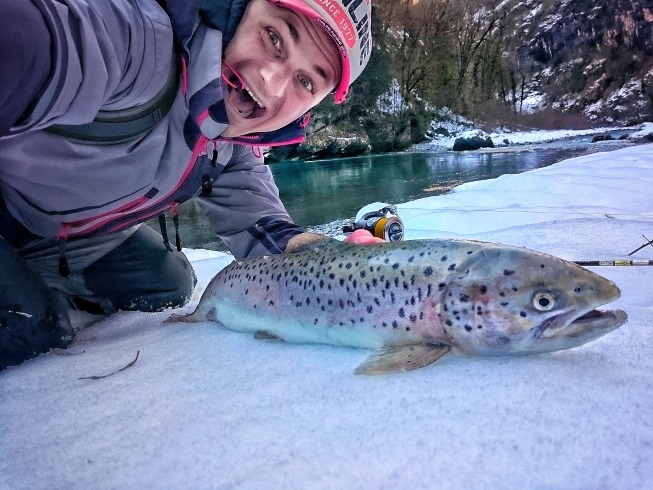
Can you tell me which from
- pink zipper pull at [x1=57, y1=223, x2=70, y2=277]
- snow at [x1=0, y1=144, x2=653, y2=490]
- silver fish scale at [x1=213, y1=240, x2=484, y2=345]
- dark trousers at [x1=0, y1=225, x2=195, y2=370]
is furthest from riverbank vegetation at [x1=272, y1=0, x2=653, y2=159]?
snow at [x1=0, y1=144, x2=653, y2=490]

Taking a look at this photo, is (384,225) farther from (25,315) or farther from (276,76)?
(25,315)

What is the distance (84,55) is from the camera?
96 centimetres

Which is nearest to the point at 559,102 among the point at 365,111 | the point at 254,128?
the point at 365,111

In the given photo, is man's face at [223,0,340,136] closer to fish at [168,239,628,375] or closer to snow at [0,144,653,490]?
fish at [168,239,628,375]

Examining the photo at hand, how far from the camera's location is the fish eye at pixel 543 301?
1101mm

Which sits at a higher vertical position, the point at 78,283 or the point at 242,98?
the point at 242,98

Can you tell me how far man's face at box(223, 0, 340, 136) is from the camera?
63.0 inches

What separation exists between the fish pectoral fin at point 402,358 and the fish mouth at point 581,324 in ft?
0.89

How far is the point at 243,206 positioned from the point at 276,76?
99 cm

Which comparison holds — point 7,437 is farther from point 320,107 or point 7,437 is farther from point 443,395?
point 320,107

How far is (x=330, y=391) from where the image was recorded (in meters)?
1.10

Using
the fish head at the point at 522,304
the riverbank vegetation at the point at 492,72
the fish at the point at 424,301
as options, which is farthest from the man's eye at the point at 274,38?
the riverbank vegetation at the point at 492,72

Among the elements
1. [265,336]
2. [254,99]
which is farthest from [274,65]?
[265,336]

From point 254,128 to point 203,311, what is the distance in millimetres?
883
